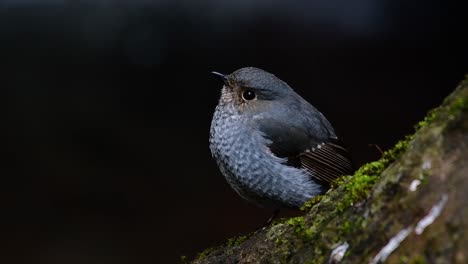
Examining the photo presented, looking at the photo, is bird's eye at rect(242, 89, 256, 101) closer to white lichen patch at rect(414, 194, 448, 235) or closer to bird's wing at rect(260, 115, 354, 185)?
bird's wing at rect(260, 115, 354, 185)

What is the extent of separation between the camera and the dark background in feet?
26.3

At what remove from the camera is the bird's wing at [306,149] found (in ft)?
14.6

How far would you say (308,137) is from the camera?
14.8 feet

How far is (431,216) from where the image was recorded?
225cm

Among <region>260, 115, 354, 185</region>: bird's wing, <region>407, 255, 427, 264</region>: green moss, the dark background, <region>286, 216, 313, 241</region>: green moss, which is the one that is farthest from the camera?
the dark background

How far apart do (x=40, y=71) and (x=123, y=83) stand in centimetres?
114

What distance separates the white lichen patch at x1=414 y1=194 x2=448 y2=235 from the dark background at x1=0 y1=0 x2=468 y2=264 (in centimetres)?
516

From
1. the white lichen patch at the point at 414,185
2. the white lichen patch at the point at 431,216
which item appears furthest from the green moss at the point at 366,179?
the white lichen patch at the point at 431,216

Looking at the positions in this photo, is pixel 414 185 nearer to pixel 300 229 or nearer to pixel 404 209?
pixel 404 209

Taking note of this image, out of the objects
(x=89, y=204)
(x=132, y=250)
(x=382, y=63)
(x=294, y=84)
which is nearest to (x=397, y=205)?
(x=132, y=250)

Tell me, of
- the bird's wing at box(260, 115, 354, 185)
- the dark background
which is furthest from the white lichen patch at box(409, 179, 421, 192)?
the dark background

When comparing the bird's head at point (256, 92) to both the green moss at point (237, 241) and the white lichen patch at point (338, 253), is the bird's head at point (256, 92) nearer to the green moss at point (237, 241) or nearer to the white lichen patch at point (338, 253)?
the green moss at point (237, 241)

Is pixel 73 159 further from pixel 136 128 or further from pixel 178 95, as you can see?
pixel 178 95

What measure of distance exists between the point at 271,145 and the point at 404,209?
2.06 m
